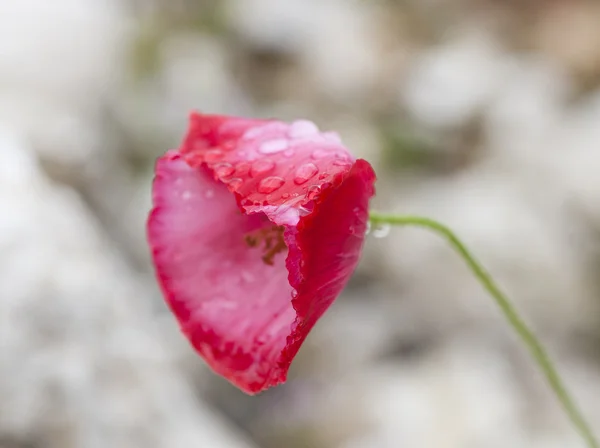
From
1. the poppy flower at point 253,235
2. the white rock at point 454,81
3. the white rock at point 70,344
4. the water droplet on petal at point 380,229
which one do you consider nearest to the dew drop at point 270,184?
the poppy flower at point 253,235

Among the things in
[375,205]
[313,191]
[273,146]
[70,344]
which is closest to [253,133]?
[273,146]

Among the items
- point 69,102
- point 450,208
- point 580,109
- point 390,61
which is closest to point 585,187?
point 450,208

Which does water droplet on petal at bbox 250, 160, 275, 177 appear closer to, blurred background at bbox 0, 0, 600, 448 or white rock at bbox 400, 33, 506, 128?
blurred background at bbox 0, 0, 600, 448

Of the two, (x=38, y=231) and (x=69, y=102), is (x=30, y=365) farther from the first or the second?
(x=69, y=102)

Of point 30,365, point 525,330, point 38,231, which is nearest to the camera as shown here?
point 525,330

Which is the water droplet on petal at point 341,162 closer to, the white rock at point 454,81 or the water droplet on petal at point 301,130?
the water droplet on petal at point 301,130

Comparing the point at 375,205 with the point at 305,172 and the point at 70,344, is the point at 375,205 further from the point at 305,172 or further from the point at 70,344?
the point at 305,172
